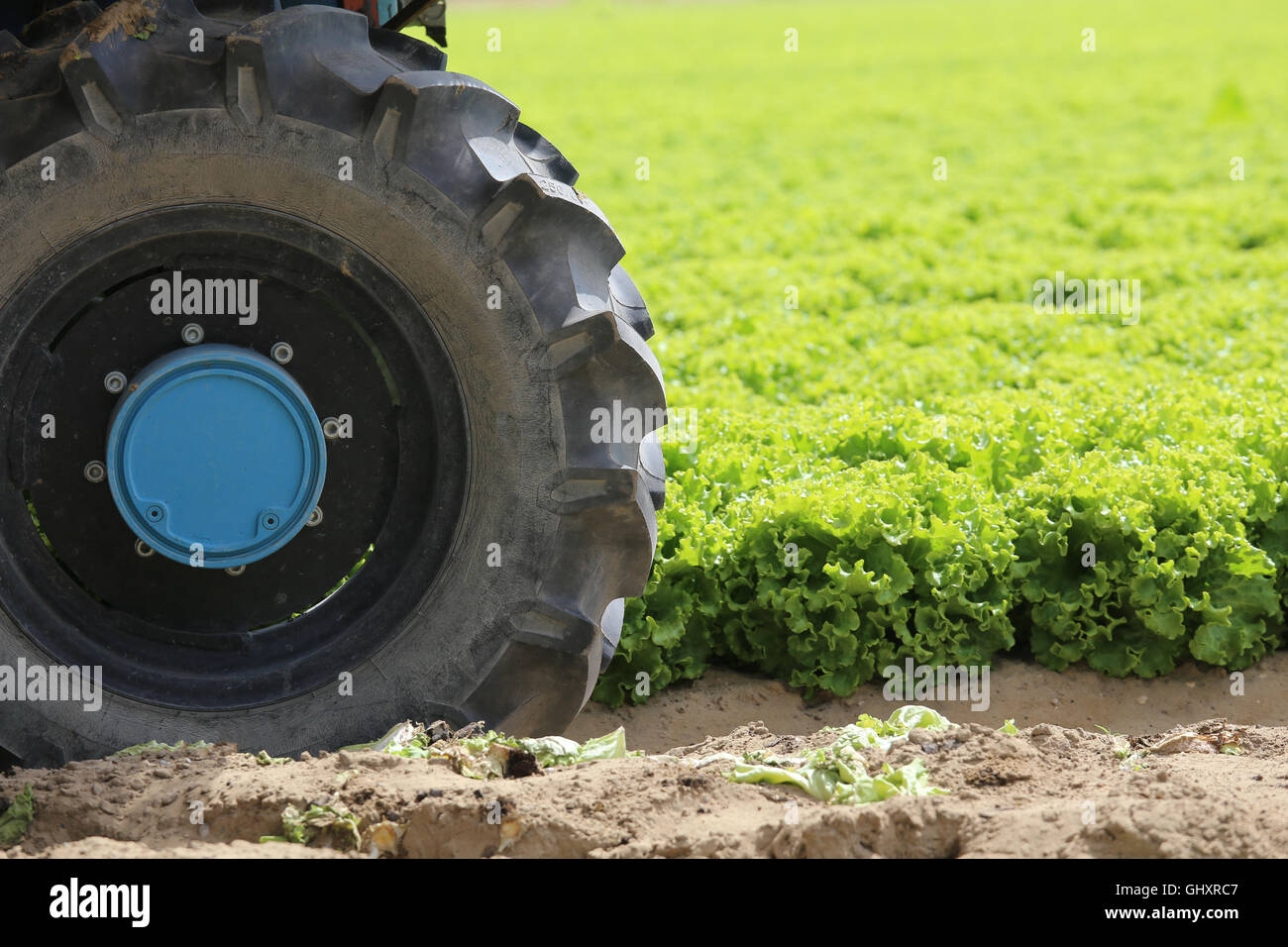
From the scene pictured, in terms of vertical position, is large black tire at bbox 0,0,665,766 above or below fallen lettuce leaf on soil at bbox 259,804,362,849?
above

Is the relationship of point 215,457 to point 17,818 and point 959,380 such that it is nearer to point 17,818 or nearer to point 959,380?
point 17,818

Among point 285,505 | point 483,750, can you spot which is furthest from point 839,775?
point 285,505

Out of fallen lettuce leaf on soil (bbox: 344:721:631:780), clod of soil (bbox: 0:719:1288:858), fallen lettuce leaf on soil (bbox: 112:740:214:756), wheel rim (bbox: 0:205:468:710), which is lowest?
clod of soil (bbox: 0:719:1288:858)

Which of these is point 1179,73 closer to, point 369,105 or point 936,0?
point 369,105

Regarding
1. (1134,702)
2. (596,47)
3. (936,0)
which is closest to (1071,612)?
(1134,702)

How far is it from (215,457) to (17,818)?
0.82 meters

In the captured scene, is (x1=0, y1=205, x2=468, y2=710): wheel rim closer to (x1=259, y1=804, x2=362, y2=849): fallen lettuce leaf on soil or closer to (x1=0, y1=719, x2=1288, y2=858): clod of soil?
(x1=0, y1=719, x2=1288, y2=858): clod of soil

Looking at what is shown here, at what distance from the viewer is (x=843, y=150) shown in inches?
569

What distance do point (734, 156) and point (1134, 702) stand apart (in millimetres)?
10785

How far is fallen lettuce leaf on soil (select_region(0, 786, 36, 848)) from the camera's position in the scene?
8.86 feet

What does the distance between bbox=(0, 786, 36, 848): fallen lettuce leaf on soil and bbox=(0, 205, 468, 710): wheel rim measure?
325 mm

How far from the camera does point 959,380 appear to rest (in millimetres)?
6488

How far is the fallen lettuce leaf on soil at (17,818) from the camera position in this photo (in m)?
2.70

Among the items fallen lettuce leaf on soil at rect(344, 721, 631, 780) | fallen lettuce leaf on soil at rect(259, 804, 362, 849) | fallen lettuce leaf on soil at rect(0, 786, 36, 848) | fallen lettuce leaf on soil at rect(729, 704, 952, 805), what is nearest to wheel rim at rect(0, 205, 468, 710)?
fallen lettuce leaf on soil at rect(344, 721, 631, 780)
